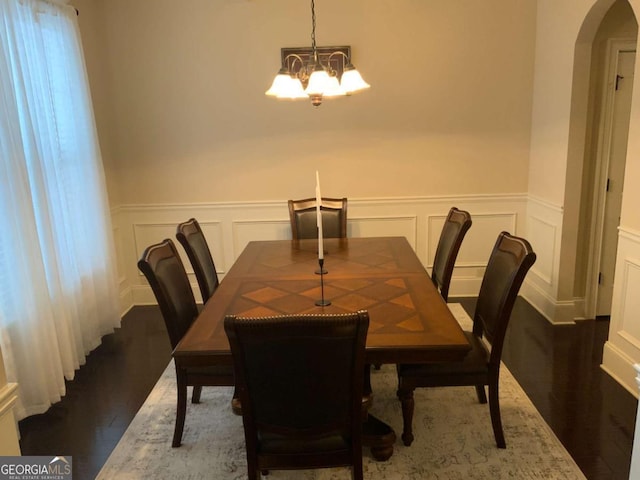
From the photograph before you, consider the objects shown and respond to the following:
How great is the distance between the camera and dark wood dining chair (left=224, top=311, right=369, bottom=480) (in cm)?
154

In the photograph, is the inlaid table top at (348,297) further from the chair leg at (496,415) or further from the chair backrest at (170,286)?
the chair leg at (496,415)

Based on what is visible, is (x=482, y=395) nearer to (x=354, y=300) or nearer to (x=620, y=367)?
(x=620, y=367)

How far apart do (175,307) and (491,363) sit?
1.52m

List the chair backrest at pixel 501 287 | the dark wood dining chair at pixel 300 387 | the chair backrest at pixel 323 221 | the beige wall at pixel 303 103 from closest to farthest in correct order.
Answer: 1. the dark wood dining chair at pixel 300 387
2. the chair backrest at pixel 501 287
3. the chair backrest at pixel 323 221
4. the beige wall at pixel 303 103

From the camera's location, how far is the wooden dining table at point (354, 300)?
73.1 inches

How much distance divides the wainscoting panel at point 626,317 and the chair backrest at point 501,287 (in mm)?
945

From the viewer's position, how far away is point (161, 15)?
156 inches

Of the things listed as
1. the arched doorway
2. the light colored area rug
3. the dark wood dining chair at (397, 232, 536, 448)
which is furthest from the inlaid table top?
the arched doorway

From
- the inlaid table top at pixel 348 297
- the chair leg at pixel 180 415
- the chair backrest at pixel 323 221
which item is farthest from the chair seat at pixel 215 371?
the chair backrest at pixel 323 221

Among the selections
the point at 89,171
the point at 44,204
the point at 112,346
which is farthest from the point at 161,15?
the point at 112,346

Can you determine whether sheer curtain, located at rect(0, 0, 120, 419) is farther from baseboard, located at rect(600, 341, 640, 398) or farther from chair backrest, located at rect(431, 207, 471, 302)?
baseboard, located at rect(600, 341, 640, 398)

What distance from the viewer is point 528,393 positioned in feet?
9.25

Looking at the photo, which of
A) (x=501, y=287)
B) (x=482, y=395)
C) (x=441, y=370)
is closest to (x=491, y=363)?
(x=441, y=370)

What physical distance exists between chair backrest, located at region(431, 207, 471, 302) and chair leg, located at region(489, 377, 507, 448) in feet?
2.10
